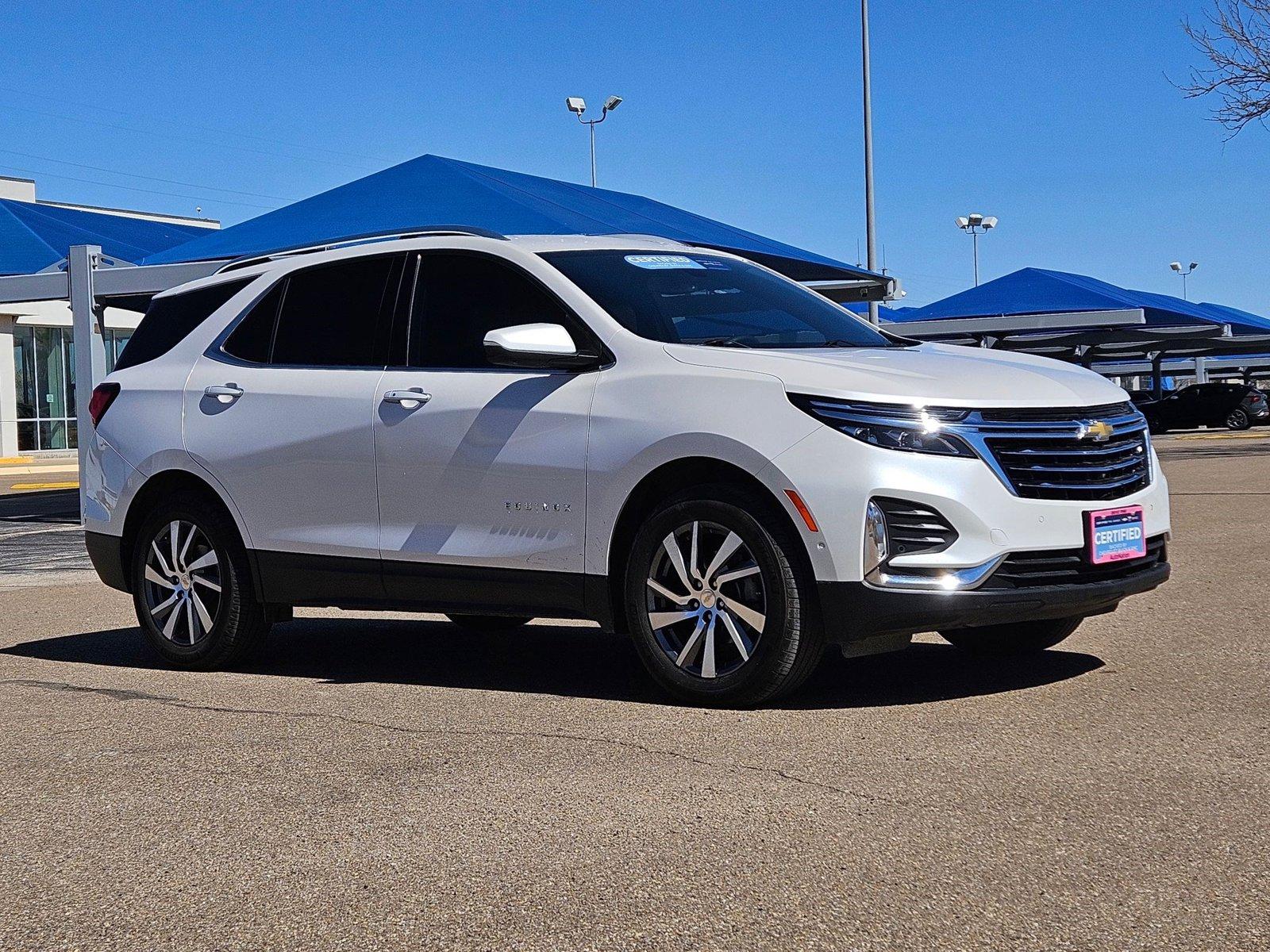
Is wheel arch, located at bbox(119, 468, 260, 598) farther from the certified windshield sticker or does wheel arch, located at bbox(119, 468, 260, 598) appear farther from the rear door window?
the certified windshield sticker

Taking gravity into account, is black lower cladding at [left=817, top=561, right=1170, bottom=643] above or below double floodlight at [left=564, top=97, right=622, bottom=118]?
below

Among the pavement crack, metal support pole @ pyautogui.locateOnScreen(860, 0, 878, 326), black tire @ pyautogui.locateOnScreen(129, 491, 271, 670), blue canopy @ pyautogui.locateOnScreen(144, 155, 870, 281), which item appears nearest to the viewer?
the pavement crack

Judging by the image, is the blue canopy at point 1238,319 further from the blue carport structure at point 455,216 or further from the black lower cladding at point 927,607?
the black lower cladding at point 927,607

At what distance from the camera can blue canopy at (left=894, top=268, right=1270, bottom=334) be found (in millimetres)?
33938

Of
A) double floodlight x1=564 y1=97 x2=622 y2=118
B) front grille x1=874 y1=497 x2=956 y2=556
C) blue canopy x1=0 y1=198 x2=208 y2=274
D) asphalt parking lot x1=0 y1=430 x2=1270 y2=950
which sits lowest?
asphalt parking lot x1=0 y1=430 x2=1270 y2=950

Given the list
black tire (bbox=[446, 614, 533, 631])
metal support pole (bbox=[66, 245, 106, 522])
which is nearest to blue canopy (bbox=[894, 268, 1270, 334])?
metal support pole (bbox=[66, 245, 106, 522])

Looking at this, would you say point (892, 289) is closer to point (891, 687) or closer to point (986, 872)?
point (891, 687)

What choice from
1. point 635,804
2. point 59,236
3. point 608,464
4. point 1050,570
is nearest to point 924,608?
point 1050,570

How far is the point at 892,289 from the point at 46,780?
67.4ft

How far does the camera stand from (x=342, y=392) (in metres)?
6.66

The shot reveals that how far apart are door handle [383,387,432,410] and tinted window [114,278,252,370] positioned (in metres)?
1.34

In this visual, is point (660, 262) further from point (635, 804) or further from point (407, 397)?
point (635, 804)

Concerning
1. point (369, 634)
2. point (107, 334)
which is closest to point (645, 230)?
point (369, 634)

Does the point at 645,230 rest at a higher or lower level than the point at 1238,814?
higher
